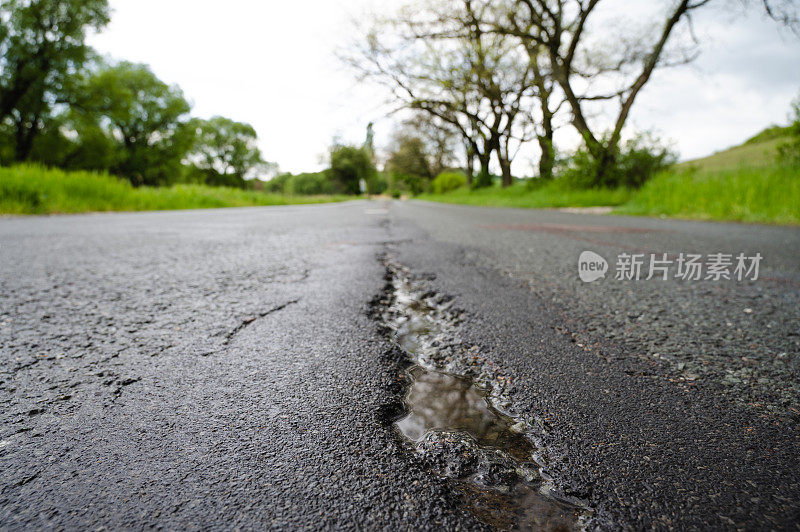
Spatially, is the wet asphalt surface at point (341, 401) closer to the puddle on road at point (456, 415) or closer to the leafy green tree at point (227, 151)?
the puddle on road at point (456, 415)

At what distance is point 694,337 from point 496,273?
104cm

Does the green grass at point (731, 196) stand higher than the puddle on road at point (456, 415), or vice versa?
the green grass at point (731, 196)

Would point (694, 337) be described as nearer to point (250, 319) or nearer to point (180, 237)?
point (250, 319)

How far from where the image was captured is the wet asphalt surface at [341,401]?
0.54 metres

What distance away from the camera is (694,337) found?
120 cm

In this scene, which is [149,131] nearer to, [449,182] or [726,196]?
[449,182]

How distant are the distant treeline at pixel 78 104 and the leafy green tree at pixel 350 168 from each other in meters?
21.8

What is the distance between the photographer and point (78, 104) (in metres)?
21.3

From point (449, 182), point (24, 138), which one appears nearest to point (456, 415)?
point (24, 138)

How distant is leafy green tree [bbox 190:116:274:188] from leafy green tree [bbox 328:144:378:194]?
10856mm

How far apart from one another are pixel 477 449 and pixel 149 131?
1664 inches

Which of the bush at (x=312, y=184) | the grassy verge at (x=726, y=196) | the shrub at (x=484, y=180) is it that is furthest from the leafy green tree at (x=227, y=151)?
the grassy verge at (x=726, y=196)

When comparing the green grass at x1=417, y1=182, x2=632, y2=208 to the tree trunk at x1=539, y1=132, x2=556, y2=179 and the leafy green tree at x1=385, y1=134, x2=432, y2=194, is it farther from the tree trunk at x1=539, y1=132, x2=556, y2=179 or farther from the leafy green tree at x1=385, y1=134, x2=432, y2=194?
the leafy green tree at x1=385, y1=134, x2=432, y2=194

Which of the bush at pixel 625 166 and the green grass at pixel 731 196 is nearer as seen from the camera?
the green grass at pixel 731 196
